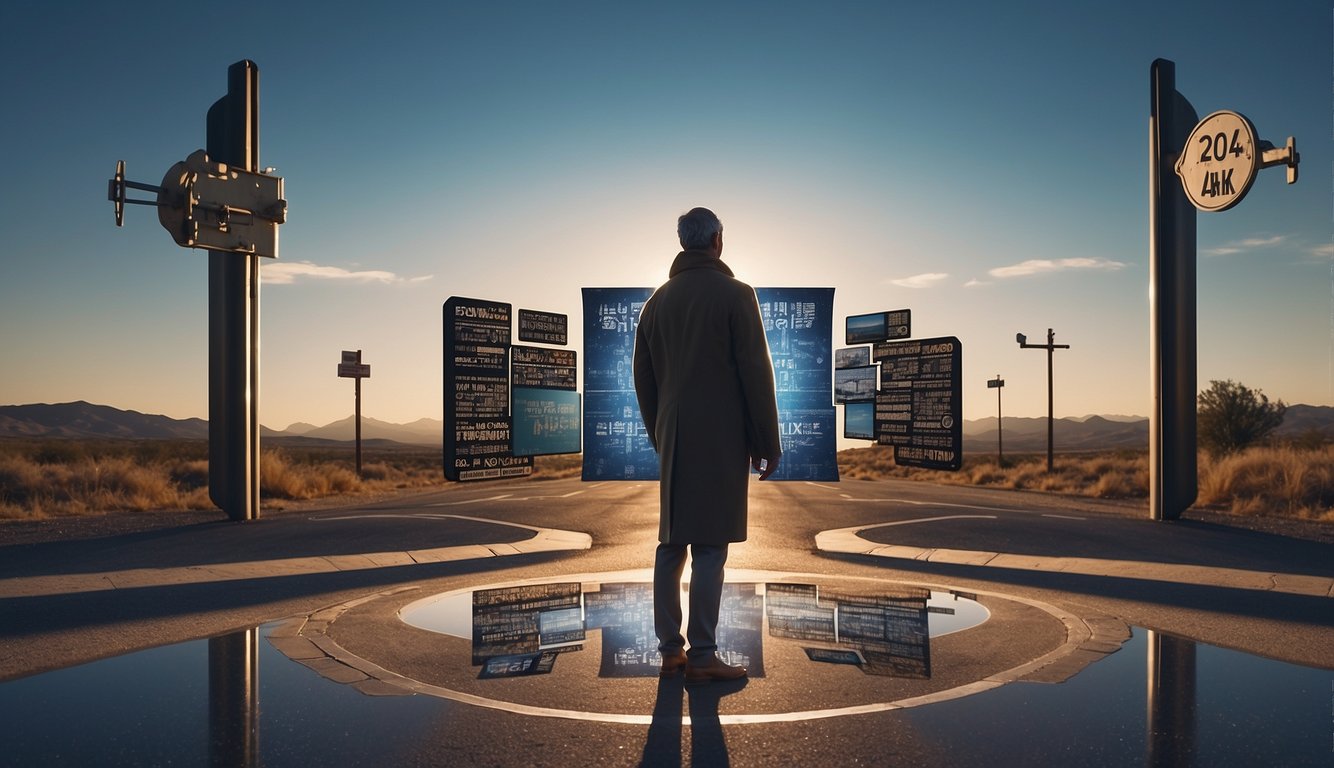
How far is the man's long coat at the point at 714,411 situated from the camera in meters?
5.03

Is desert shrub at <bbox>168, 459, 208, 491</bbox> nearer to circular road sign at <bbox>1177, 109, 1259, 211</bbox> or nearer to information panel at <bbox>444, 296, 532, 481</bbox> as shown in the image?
information panel at <bbox>444, 296, 532, 481</bbox>

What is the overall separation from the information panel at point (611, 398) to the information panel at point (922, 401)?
3.73 metres

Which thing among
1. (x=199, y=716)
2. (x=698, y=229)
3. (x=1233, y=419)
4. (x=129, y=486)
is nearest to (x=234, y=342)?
(x=129, y=486)

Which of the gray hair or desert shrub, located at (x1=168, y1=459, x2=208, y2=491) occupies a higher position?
the gray hair

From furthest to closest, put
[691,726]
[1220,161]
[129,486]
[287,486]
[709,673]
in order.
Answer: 1. [287,486]
2. [129,486]
3. [1220,161]
4. [709,673]
5. [691,726]

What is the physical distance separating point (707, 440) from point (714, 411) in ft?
0.51

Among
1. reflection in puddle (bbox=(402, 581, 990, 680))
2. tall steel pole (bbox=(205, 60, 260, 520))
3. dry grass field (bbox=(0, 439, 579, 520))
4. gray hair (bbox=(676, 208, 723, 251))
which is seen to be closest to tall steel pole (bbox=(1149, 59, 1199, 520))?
reflection in puddle (bbox=(402, 581, 990, 680))

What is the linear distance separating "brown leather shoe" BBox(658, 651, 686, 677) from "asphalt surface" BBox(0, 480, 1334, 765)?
0.37 feet

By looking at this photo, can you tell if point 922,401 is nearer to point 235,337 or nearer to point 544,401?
point 544,401

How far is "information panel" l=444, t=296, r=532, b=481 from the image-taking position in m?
10.9

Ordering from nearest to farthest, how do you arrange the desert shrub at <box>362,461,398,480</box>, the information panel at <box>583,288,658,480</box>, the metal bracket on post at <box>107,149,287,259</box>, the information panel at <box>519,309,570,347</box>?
the information panel at <box>583,288,658,480</box>
the information panel at <box>519,309,570,347</box>
the metal bracket on post at <box>107,149,287,259</box>
the desert shrub at <box>362,461,398,480</box>

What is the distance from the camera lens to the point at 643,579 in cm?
846

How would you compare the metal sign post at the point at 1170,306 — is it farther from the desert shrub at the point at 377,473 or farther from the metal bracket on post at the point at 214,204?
the desert shrub at the point at 377,473

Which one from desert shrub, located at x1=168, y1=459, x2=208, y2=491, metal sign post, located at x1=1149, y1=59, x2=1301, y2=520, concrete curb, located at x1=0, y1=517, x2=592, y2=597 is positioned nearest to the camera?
concrete curb, located at x1=0, y1=517, x2=592, y2=597
